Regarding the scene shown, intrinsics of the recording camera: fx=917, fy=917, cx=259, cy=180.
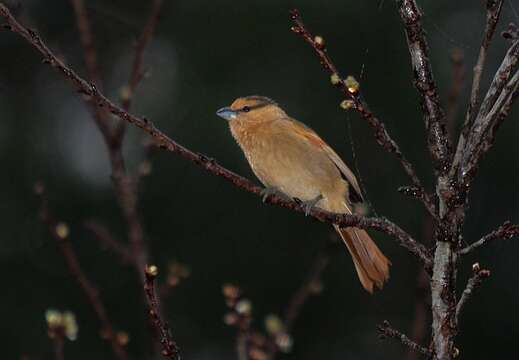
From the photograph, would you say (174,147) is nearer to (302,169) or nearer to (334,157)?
(302,169)

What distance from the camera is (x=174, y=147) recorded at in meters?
2.46

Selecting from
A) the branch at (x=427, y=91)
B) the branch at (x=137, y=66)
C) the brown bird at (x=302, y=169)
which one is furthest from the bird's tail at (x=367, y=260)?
the branch at (x=427, y=91)

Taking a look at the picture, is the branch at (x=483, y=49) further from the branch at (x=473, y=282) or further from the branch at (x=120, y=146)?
the branch at (x=120, y=146)

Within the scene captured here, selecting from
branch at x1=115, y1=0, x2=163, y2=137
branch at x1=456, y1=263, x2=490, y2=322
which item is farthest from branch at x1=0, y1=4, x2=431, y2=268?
branch at x1=115, y1=0, x2=163, y2=137

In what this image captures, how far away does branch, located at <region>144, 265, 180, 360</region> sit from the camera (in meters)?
2.32

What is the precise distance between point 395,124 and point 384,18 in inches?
30.5

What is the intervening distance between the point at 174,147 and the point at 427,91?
0.68 m

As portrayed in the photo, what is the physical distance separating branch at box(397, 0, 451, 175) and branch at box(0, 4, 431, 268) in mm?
219

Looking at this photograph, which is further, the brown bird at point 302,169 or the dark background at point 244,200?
the dark background at point 244,200

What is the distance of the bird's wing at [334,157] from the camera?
13.6 ft

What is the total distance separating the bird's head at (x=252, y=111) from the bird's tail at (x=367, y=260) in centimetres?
77

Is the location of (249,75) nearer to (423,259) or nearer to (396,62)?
(396,62)

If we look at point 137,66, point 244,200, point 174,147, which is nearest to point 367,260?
point 137,66

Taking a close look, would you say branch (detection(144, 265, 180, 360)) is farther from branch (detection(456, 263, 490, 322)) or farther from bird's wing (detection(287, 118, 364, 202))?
bird's wing (detection(287, 118, 364, 202))
